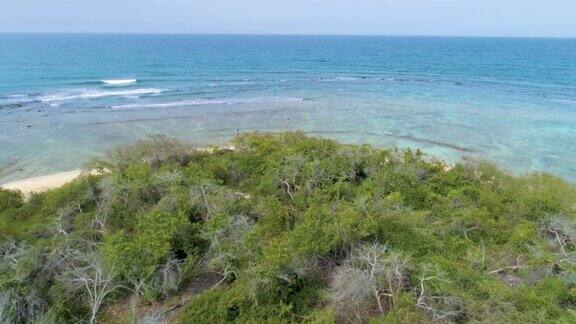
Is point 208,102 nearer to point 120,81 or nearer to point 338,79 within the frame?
point 120,81

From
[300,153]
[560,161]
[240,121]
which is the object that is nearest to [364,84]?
[240,121]

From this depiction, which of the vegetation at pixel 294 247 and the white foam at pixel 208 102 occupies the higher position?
the white foam at pixel 208 102

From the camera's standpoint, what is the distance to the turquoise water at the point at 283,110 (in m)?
26.2

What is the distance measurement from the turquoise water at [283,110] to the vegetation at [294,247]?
33.3 feet

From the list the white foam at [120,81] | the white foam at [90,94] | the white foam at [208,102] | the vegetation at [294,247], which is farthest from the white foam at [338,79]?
the vegetation at [294,247]

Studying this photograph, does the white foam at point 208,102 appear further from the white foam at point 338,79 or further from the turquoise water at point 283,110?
the white foam at point 338,79

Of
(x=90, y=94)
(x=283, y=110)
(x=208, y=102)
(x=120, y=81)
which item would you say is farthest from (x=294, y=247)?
(x=120, y=81)

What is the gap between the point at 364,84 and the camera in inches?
2009

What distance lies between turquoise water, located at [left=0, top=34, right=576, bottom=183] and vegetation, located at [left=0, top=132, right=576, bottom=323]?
1015 centimetres

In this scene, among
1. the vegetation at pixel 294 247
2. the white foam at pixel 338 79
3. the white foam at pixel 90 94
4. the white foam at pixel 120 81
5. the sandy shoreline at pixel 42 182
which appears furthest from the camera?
the white foam at pixel 338 79

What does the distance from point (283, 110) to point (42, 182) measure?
21.5m

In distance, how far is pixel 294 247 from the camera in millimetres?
10555

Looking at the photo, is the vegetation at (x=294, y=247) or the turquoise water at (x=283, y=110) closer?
the vegetation at (x=294, y=247)

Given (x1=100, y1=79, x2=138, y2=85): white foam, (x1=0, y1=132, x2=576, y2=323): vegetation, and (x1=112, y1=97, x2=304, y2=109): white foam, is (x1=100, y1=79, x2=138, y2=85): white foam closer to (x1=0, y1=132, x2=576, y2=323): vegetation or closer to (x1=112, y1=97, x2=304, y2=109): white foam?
(x1=112, y1=97, x2=304, y2=109): white foam
